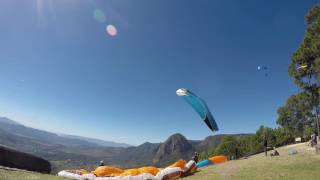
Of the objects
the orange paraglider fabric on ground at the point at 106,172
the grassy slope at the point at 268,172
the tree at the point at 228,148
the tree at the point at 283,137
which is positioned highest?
the tree at the point at 283,137

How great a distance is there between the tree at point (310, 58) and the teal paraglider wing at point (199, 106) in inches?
565

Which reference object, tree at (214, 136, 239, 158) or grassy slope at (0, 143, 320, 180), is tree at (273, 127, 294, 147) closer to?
tree at (214, 136, 239, 158)

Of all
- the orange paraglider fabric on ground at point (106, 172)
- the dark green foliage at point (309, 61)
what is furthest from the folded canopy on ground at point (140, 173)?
the dark green foliage at point (309, 61)

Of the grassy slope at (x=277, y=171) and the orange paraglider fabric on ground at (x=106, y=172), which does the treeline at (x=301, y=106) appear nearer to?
the grassy slope at (x=277, y=171)

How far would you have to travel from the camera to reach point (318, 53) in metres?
42.4

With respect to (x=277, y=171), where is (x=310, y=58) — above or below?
above

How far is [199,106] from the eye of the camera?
4034cm

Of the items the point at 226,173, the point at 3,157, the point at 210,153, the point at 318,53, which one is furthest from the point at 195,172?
the point at 210,153

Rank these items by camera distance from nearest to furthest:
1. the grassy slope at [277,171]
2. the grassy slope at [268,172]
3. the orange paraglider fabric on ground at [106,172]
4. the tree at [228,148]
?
the grassy slope at [268,172] < the grassy slope at [277,171] < the orange paraglider fabric on ground at [106,172] < the tree at [228,148]

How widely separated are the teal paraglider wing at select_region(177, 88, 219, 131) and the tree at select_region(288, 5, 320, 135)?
14.4m

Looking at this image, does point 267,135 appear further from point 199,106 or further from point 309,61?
point 199,106

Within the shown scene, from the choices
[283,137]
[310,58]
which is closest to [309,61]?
[310,58]

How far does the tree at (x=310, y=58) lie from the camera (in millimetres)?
42719

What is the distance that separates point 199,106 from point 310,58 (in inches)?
786
